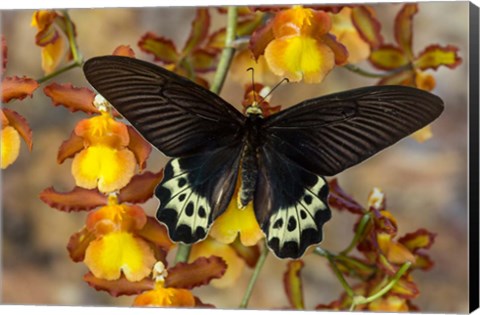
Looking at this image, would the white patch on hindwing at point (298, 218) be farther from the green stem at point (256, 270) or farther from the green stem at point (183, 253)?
the green stem at point (183, 253)

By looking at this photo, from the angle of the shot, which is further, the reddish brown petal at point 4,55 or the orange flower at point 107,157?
the reddish brown petal at point 4,55

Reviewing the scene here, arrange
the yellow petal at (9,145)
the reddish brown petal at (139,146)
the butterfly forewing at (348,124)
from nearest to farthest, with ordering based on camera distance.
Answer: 1. the butterfly forewing at (348,124)
2. the reddish brown petal at (139,146)
3. the yellow petal at (9,145)

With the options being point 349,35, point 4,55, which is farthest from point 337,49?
point 4,55

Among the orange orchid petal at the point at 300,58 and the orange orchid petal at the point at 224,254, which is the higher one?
the orange orchid petal at the point at 300,58

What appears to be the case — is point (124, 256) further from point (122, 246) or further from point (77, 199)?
point (77, 199)

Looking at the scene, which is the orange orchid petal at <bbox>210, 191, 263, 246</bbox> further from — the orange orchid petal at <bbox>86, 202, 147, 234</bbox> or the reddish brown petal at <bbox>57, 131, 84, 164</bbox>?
the reddish brown petal at <bbox>57, 131, 84, 164</bbox>

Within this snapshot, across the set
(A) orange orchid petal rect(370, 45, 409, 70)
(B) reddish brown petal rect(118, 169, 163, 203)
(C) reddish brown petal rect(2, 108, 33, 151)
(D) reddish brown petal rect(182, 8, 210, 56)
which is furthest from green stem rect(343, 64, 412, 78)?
(C) reddish brown petal rect(2, 108, 33, 151)

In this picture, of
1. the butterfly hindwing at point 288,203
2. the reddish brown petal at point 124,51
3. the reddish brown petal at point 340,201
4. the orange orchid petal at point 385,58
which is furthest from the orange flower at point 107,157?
the orange orchid petal at point 385,58

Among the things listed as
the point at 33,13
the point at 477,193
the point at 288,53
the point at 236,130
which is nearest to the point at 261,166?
the point at 236,130
